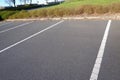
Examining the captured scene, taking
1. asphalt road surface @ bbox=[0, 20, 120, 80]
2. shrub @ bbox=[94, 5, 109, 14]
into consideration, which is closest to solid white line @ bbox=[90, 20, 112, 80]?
asphalt road surface @ bbox=[0, 20, 120, 80]

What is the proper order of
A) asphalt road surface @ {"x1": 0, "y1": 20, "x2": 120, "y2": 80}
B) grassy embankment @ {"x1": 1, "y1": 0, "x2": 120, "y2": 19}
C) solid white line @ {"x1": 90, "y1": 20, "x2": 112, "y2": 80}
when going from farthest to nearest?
grassy embankment @ {"x1": 1, "y1": 0, "x2": 120, "y2": 19} < asphalt road surface @ {"x1": 0, "y1": 20, "x2": 120, "y2": 80} < solid white line @ {"x1": 90, "y1": 20, "x2": 112, "y2": 80}

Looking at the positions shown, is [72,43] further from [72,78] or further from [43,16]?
[43,16]

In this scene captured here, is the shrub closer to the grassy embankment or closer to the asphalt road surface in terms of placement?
the grassy embankment

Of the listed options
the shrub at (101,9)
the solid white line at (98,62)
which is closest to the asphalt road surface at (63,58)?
the solid white line at (98,62)

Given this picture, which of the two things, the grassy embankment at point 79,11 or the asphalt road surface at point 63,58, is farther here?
the grassy embankment at point 79,11

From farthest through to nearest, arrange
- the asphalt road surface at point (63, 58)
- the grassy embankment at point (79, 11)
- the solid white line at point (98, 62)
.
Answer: the grassy embankment at point (79, 11), the asphalt road surface at point (63, 58), the solid white line at point (98, 62)

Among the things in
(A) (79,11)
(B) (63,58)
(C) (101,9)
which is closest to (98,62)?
(B) (63,58)

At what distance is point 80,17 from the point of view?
725 inches

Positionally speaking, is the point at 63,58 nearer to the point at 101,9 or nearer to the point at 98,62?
the point at 98,62

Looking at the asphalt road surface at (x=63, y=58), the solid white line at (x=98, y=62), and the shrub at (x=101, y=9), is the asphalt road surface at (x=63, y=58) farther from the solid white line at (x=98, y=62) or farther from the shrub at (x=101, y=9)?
the shrub at (x=101, y=9)

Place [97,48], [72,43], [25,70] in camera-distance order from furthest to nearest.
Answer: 1. [72,43]
2. [97,48]
3. [25,70]

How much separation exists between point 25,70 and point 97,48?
302 cm

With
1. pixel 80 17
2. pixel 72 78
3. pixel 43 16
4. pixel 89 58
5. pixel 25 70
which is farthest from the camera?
pixel 43 16

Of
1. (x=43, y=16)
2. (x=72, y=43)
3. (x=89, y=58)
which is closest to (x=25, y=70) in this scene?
(x=89, y=58)
